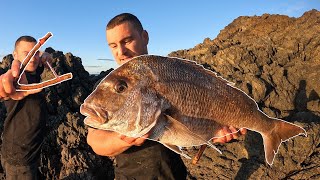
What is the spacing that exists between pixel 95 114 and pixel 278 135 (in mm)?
1751

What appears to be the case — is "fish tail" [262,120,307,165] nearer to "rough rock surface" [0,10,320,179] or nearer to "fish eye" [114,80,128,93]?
"fish eye" [114,80,128,93]

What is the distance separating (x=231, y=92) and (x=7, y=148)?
4403 mm

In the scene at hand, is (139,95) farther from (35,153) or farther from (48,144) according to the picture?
(48,144)

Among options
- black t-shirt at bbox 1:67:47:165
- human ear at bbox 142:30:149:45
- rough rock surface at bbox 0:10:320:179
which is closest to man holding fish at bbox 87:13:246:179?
human ear at bbox 142:30:149:45

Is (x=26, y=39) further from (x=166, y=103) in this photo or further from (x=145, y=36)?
(x=166, y=103)

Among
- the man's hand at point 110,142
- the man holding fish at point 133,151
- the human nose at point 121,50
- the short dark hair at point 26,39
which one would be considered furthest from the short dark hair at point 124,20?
the short dark hair at point 26,39

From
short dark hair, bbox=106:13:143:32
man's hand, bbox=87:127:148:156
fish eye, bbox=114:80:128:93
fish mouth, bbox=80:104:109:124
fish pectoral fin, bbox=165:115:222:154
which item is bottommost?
man's hand, bbox=87:127:148:156

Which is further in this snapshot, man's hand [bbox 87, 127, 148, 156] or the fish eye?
man's hand [bbox 87, 127, 148, 156]

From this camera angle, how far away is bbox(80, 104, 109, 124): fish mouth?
2.00m

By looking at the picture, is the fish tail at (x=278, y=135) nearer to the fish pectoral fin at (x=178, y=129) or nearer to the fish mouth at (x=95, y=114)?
the fish pectoral fin at (x=178, y=129)

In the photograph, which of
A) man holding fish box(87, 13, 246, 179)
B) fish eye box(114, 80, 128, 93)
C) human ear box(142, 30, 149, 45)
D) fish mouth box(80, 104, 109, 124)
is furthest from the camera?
human ear box(142, 30, 149, 45)

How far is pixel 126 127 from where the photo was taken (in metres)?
2.07

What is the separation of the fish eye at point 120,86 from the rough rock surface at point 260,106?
3.95 meters

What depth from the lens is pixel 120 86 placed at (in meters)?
2.13
